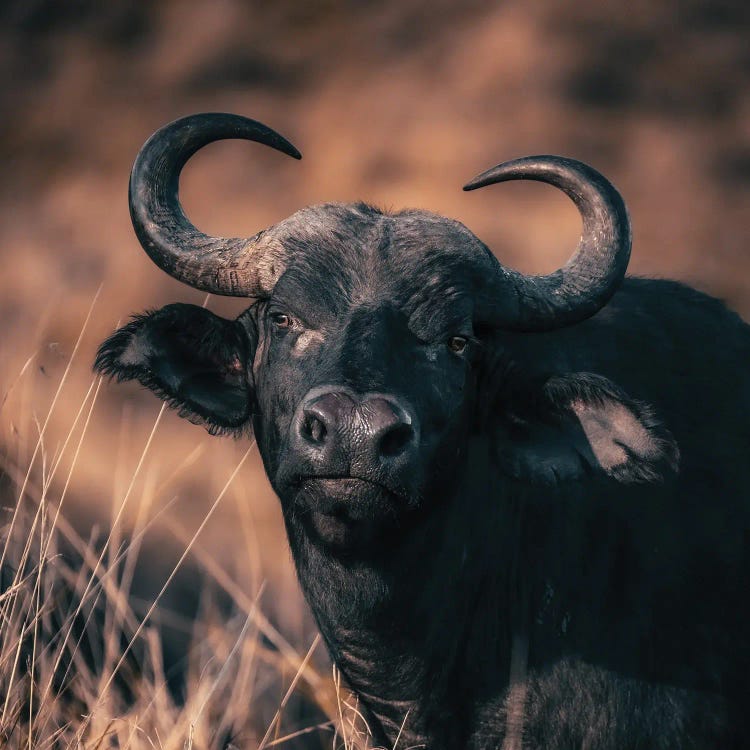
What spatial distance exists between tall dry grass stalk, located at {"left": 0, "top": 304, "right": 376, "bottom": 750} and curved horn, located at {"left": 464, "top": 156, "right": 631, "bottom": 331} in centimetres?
118

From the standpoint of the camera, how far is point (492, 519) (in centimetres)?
371

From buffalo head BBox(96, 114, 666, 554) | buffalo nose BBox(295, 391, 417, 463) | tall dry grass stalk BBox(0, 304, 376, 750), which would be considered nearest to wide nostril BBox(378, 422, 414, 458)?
buffalo nose BBox(295, 391, 417, 463)

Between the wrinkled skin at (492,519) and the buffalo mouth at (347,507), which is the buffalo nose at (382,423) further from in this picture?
the wrinkled skin at (492,519)

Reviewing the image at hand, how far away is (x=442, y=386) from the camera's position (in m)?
3.33

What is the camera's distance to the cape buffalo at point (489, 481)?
3.40m

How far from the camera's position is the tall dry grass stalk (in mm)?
3531

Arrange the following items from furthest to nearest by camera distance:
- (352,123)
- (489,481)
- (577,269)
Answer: (352,123) → (489,481) → (577,269)

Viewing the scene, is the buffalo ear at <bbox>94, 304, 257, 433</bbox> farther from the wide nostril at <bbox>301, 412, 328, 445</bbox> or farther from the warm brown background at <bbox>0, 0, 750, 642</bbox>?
the warm brown background at <bbox>0, 0, 750, 642</bbox>

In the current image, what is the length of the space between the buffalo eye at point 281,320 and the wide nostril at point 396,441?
0.63m

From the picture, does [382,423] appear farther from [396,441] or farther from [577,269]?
[577,269]

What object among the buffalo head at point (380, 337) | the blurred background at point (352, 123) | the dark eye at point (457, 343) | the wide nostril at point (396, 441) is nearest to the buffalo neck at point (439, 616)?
the buffalo head at point (380, 337)

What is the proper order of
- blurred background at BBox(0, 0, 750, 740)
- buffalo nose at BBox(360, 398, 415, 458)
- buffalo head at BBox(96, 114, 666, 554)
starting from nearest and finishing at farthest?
1. buffalo nose at BBox(360, 398, 415, 458)
2. buffalo head at BBox(96, 114, 666, 554)
3. blurred background at BBox(0, 0, 750, 740)

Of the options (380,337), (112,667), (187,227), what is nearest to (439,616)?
(380,337)

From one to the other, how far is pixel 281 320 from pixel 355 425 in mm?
688
